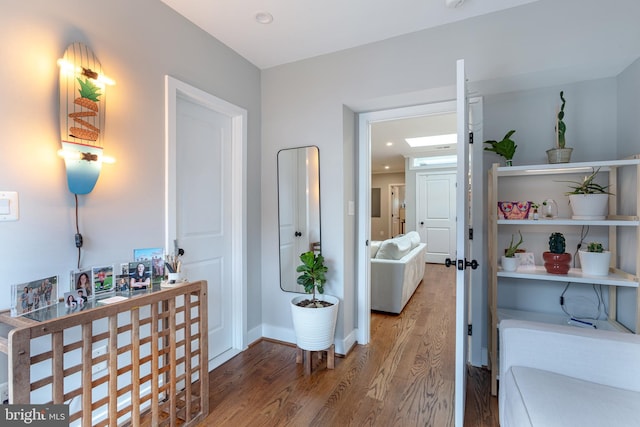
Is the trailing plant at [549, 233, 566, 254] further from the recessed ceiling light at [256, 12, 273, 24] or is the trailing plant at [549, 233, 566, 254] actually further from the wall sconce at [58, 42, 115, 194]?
the wall sconce at [58, 42, 115, 194]

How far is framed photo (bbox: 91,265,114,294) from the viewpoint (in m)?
1.51

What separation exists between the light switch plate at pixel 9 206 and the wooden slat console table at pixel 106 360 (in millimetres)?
403

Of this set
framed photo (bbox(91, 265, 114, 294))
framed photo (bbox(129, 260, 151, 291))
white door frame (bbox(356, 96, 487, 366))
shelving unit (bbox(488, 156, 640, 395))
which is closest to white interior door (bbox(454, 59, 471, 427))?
Result: shelving unit (bbox(488, 156, 640, 395))

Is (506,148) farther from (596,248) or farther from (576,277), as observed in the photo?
(576,277)

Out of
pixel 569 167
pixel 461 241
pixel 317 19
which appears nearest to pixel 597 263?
pixel 569 167

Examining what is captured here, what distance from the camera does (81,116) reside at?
1.45 meters

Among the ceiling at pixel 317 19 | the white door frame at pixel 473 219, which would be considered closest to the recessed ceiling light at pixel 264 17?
the ceiling at pixel 317 19

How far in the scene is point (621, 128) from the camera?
2.01 metres

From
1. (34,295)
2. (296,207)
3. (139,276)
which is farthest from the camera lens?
(296,207)

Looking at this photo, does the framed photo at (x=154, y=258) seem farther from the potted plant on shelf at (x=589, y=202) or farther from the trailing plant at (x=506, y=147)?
the potted plant on shelf at (x=589, y=202)

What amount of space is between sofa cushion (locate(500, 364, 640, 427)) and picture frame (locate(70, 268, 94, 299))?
1997mm

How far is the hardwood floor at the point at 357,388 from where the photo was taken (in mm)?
1766

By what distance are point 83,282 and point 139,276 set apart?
0.26m

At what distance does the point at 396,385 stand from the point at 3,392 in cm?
209
